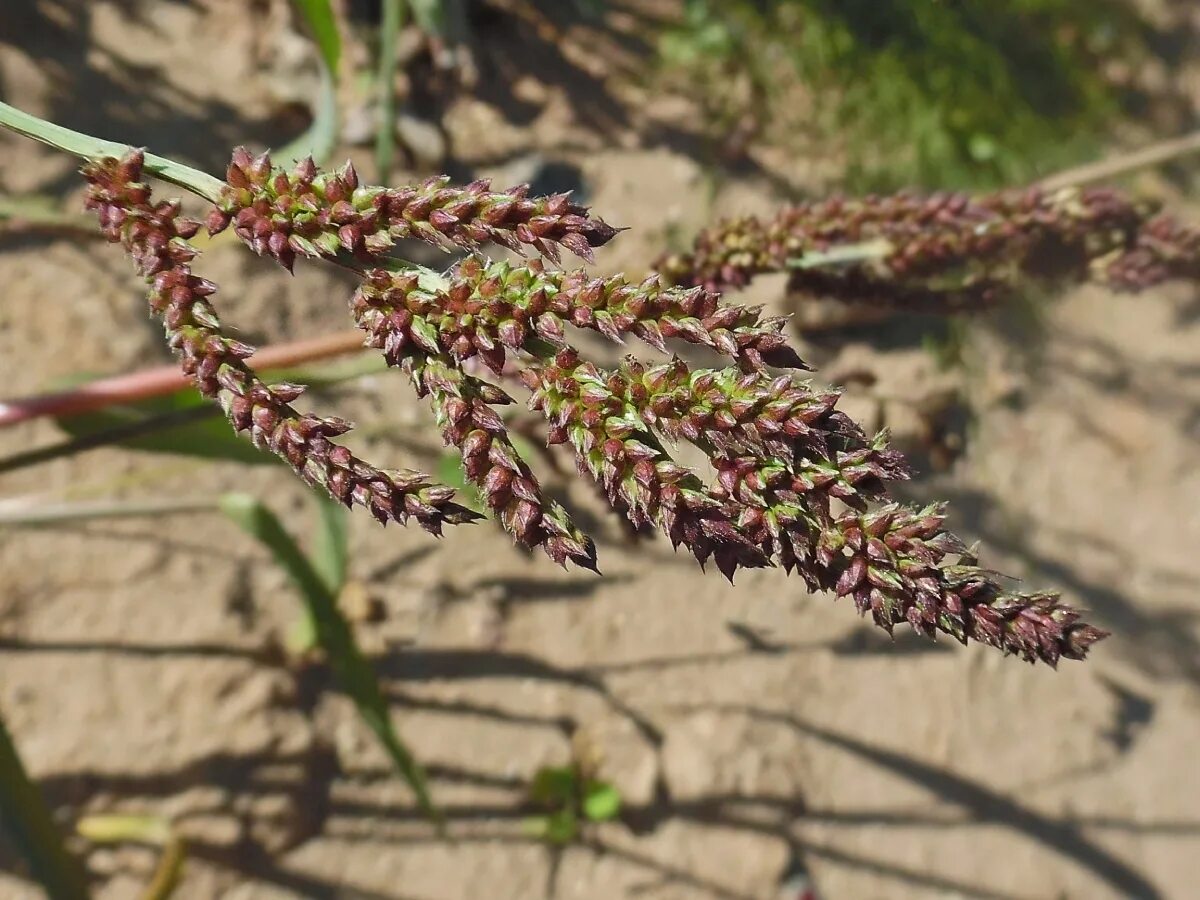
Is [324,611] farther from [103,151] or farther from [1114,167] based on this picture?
[1114,167]

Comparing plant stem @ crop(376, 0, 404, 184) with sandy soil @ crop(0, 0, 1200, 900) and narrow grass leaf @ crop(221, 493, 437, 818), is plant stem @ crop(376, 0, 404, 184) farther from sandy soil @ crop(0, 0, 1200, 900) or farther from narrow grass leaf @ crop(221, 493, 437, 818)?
narrow grass leaf @ crop(221, 493, 437, 818)

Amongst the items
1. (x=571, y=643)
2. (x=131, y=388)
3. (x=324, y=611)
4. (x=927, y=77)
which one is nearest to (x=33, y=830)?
(x=324, y=611)

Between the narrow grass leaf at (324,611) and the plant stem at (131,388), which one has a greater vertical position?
the plant stem at (131,388)

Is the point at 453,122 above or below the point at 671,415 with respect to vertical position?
above

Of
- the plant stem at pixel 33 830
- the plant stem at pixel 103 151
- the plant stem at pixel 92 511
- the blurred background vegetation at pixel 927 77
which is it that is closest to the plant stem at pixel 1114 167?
the blurred background vegetation at pixel 927 77

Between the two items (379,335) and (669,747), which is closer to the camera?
(379,335)

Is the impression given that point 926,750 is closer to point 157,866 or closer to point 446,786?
point 446,786

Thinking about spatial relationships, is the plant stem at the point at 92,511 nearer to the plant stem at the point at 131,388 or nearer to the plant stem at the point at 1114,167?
the plant stem at the point at 131,388

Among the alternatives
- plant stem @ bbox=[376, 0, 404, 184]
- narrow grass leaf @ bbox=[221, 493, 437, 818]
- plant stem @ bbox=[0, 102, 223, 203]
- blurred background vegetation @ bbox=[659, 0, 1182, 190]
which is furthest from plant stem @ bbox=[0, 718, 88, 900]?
blurred background vegetation @ bbox=[659, 0, 1182, 190]

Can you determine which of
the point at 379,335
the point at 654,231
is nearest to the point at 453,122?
the point at 654,231
